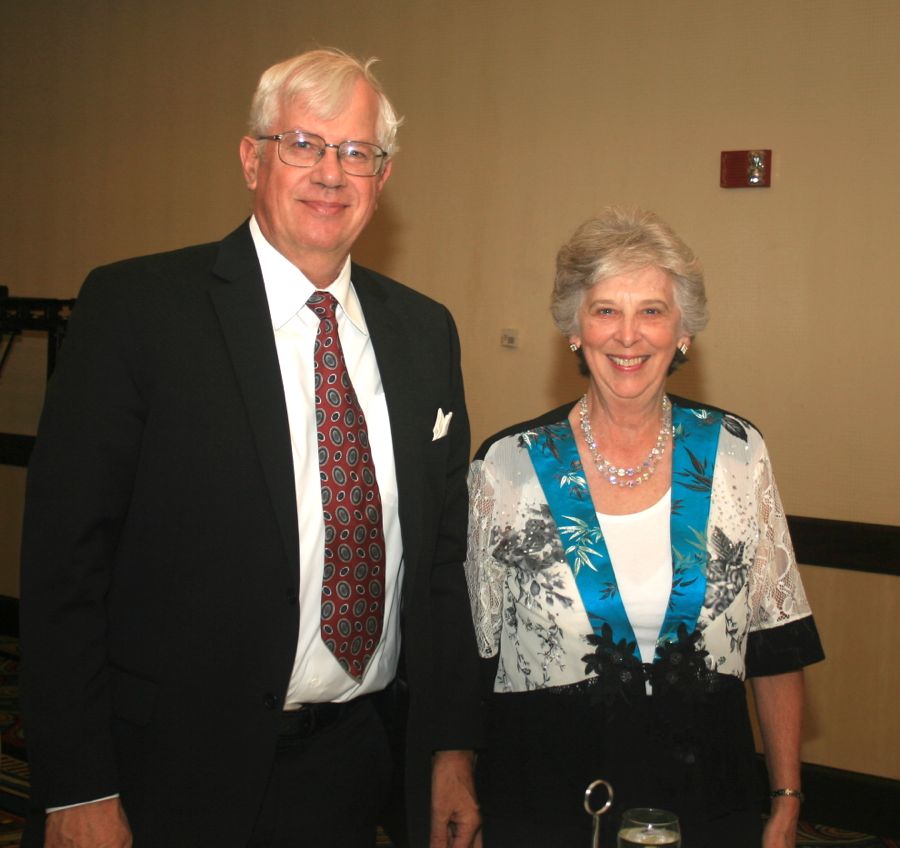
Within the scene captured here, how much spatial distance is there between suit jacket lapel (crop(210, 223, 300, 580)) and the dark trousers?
332 millimetres

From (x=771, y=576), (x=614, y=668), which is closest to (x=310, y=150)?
(x=614, y=668)

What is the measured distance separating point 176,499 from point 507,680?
80 centimetres

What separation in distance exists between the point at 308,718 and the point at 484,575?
0.51 m

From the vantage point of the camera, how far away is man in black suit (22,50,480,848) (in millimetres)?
1707

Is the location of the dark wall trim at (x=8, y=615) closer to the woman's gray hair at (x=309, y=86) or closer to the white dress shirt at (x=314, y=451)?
the white dress shirt at (x=314, y=451)

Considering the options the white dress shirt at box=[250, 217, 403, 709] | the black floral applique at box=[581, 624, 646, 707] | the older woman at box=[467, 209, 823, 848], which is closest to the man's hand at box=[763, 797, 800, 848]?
the older woman at box=[467, 209, 823, 848]

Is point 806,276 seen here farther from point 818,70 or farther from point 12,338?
point 12,338

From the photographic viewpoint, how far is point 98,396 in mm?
1699

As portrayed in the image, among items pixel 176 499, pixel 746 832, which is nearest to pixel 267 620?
pixel 176 499

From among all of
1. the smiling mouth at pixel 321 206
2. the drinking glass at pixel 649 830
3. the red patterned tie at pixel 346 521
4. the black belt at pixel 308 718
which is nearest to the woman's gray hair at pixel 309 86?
the smiling mouth at pixel 321 206

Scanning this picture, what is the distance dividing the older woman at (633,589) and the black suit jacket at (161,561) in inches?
21.6

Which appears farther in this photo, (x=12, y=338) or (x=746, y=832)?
(x=12, y=338)

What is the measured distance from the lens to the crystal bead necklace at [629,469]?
87.4 inches

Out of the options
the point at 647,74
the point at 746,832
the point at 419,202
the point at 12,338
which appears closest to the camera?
the point at 746,832
